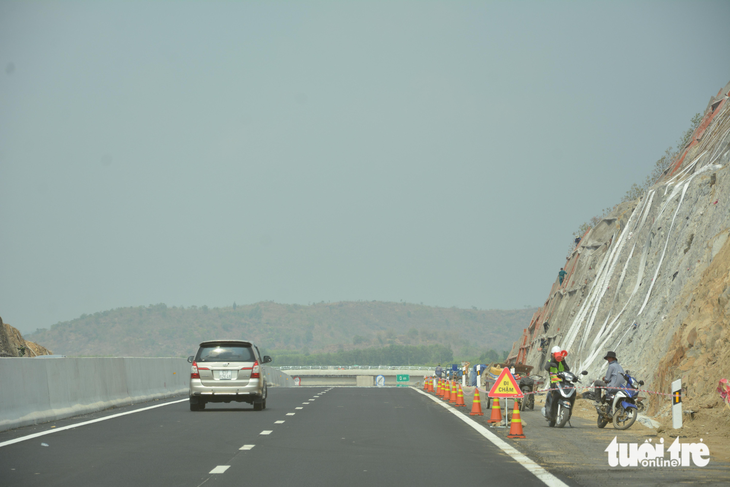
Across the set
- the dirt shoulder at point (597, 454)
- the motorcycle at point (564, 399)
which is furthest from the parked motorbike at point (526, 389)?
the motorcycle at point (564, 399)

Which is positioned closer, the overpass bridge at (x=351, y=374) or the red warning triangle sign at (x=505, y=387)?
the red warning triangle sign at (x=505, y=387)

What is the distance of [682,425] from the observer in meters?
15.7

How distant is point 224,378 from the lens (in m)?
21.9

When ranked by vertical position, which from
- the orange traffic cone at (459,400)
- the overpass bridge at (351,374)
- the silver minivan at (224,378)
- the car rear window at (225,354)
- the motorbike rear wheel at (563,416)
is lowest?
the overpass bridge at (351,374)

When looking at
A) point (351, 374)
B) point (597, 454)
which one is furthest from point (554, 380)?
point (351, 374)

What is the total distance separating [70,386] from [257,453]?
8.69m

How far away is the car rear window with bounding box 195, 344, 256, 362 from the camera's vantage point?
22.2 metres

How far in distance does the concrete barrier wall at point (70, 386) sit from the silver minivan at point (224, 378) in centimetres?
234

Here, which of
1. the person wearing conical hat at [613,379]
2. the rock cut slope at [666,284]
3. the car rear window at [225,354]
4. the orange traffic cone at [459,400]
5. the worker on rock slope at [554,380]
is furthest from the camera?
the orange traffic cone at [459,400]

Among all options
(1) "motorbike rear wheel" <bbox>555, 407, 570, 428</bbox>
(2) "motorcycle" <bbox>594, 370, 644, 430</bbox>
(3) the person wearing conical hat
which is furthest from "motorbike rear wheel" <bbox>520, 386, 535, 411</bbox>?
(2) "motorcycle" <bbox>594, 370, 644, 430</bbox>

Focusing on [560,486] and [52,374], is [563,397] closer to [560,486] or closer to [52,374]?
[560,486]

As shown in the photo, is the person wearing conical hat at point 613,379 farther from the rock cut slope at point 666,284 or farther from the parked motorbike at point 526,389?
the parked motorbike at point 526,389

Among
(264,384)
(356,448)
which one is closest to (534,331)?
(264,384)

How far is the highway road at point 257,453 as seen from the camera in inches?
387
